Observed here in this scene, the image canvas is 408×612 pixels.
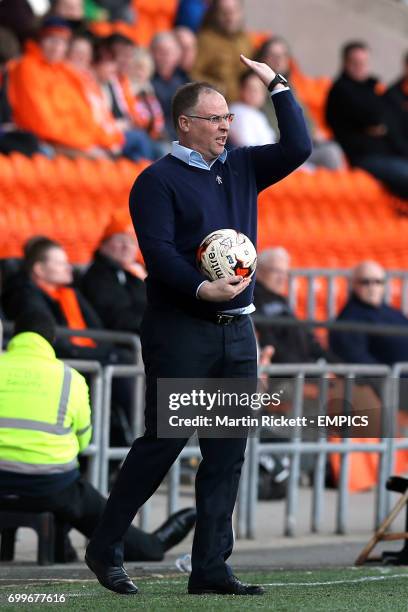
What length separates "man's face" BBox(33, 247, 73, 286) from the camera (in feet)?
38.0

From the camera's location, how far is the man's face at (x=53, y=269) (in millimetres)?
11594

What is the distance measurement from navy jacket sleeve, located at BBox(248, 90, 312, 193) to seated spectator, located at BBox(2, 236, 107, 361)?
4.85 metres

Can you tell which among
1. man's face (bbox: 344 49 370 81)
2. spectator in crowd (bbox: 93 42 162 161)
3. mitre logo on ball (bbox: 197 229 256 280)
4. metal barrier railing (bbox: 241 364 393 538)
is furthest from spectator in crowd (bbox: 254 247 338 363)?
mitre logo on ball (bbox: 197 229 256 280)

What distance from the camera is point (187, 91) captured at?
6.70 metres

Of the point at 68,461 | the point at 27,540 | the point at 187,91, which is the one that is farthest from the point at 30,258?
the point at 187,91

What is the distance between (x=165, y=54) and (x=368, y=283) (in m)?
4.22

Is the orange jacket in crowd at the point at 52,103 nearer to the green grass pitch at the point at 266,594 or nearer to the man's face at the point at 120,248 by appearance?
the man's face at the point at 120,248

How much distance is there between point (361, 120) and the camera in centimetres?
1875

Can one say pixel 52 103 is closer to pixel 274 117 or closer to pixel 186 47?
pixel 186 47

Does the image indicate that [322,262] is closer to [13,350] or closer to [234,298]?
[13,350]

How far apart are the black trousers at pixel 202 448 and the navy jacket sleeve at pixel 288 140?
648 millimetres

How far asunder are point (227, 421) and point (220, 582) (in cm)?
64

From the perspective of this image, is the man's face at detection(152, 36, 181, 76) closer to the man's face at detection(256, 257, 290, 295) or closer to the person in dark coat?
the man's face at detection(256, 257, 290, 295)

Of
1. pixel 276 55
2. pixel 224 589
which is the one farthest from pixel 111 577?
pixel 276 55
